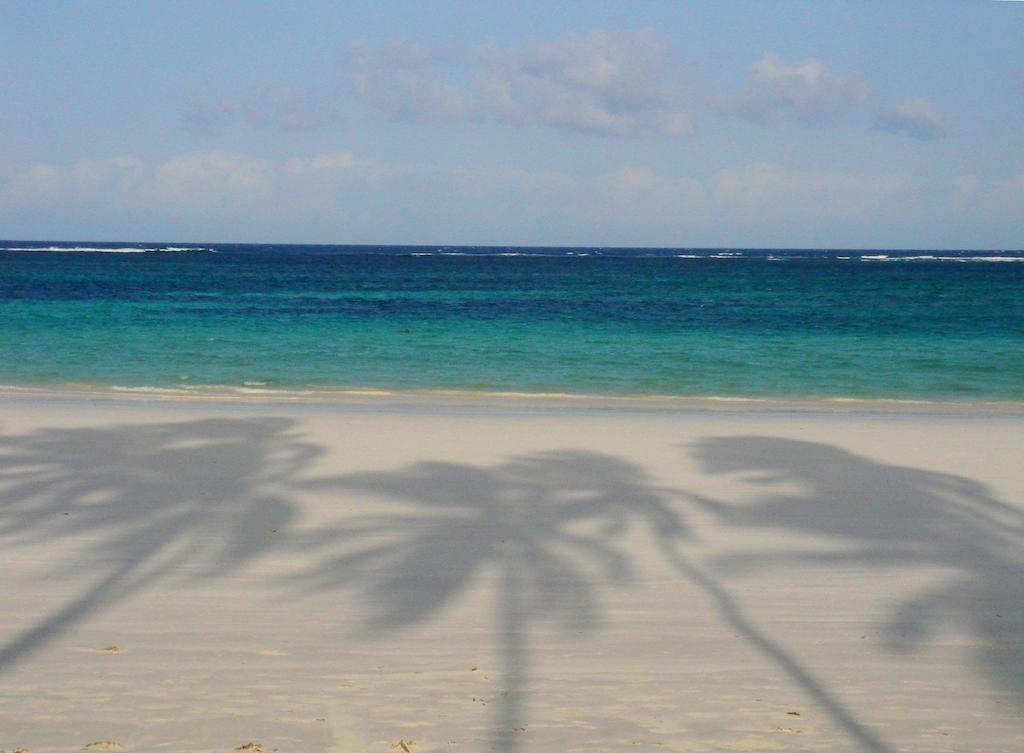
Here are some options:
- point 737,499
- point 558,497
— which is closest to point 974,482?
point 737,499

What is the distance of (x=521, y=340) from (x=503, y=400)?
37.8ft

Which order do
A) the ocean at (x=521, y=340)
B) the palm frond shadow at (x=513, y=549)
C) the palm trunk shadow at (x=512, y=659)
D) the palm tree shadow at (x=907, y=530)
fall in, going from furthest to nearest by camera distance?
1. the ocean at (x=521, y=340)
2. the palm tree shadow at (x=907, y=530)
3. the palm frond shadow at (x=513, y=549)
4. the palm trunk shadow at (x=512, y=659)

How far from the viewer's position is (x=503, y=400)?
15.6 metres

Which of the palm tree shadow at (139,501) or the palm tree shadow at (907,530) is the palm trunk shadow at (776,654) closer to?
the palm tree shadow at (907,530)

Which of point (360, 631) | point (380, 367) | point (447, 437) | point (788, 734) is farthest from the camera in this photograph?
point (380, 367)

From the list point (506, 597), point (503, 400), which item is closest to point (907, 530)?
point (506, 597)

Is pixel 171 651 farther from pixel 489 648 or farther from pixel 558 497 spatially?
pixel 558 497

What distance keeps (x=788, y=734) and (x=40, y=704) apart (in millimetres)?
2844

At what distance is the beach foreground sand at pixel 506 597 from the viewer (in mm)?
3975

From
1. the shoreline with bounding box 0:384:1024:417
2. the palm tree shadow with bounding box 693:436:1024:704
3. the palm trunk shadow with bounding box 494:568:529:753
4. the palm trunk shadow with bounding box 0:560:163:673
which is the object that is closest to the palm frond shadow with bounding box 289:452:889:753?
the palm trunk shadow with bounding box 494:568:529:753

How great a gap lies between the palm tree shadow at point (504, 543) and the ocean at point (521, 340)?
29.5 ft

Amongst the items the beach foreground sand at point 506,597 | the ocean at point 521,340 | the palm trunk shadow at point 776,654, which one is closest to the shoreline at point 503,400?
the ocean at point 521,340

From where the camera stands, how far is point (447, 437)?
10727 millimetres

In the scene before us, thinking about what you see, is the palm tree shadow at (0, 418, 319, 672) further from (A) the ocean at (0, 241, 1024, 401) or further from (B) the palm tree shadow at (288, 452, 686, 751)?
(A) the ocean at (0, 241, 1024, 401)
